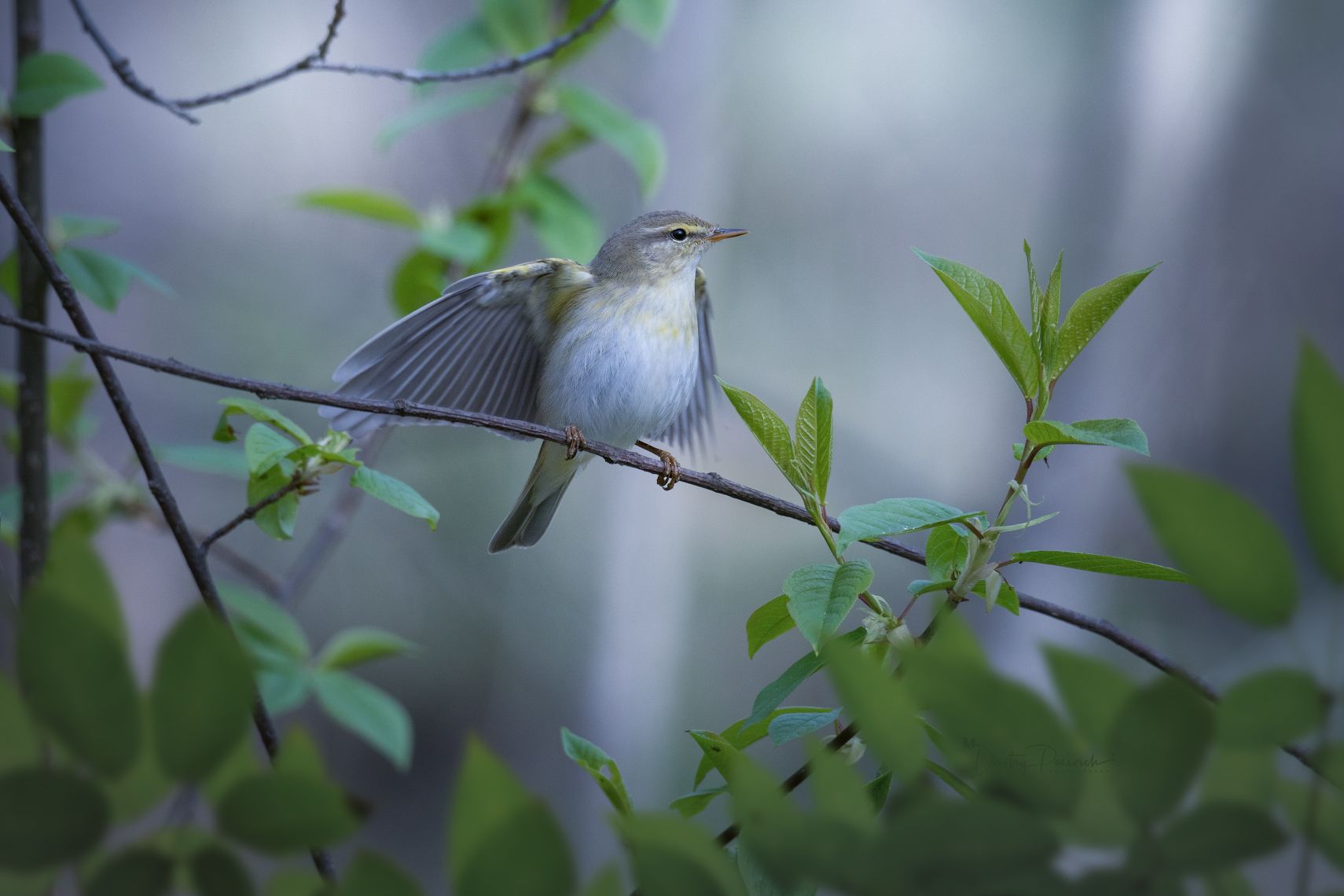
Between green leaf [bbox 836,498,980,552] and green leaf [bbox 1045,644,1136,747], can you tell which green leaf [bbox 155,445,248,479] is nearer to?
green leaf [bbox 836,498,980,552]

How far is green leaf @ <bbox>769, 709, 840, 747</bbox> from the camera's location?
33cm

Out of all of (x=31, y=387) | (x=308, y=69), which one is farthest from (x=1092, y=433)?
(x=31, y=387)

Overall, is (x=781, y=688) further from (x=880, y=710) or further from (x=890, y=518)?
(x=880, y=710)

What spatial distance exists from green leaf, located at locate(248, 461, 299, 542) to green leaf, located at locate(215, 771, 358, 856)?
307 mm

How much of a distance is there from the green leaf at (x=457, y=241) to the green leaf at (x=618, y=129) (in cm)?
14

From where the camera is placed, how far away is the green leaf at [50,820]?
0.51 ft

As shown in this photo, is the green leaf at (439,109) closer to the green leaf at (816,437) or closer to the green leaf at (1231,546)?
the green leaf at (816,437)

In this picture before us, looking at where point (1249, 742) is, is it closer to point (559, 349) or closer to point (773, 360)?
point (559, 349)

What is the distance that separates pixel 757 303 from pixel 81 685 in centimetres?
147

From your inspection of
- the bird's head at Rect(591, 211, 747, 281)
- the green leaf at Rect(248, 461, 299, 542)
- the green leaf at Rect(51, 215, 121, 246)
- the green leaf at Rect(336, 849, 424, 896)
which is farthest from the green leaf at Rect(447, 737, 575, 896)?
the bird's head at Rect(591, 211, 747, 281)

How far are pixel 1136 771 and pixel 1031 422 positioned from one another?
0.60 feet

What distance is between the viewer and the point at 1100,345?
1.48 meters

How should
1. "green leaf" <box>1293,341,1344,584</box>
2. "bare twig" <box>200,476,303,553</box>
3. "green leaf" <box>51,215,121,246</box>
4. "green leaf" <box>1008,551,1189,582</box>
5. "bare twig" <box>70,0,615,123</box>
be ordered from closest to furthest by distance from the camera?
"green leaf" <box>1293,341,1344,584</box> < "green leaf" <box>1008,551,1189,582</box> < "bare twig" <box>200,476,303,553</box> < "bare twig" <box>70,0,615,123</box> < "green leaf" <box>51,215,121,246</box>

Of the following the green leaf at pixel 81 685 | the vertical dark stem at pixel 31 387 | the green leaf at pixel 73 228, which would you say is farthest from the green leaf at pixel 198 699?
the green leaf at pixel 73 228
